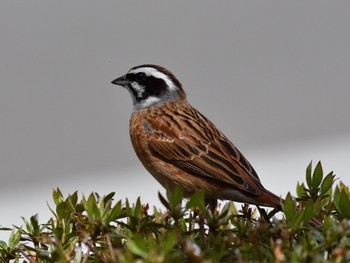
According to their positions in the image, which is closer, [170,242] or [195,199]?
[170,242]

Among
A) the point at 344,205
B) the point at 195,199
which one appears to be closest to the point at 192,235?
the point at 195,199

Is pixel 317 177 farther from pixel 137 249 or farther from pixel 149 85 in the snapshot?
pixel 149 85

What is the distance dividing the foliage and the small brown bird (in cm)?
125

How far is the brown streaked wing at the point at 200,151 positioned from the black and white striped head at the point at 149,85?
0.31 m

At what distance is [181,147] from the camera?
4270 millimetres

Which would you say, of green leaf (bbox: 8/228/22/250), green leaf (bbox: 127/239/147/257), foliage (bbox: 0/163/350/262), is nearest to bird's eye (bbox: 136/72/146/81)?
foliage (bbox: 0/163/350/262)

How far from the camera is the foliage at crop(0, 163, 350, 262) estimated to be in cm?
180

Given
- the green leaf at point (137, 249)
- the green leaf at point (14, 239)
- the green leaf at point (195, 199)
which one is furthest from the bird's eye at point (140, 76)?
the green leaf at point (137, 249)

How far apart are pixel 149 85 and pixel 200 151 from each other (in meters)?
0.80

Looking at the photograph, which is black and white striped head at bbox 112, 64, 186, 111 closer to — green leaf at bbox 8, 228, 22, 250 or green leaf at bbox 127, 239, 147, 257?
green leaf at bbox 8, 228, 22, 250

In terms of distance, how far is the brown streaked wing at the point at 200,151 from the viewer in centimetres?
395

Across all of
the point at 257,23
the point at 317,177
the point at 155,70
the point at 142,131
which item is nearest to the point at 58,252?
the point at 317,177

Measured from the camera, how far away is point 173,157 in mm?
4230

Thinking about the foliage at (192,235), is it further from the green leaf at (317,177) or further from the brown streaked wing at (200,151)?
the brown streaked wing at (200,151)
